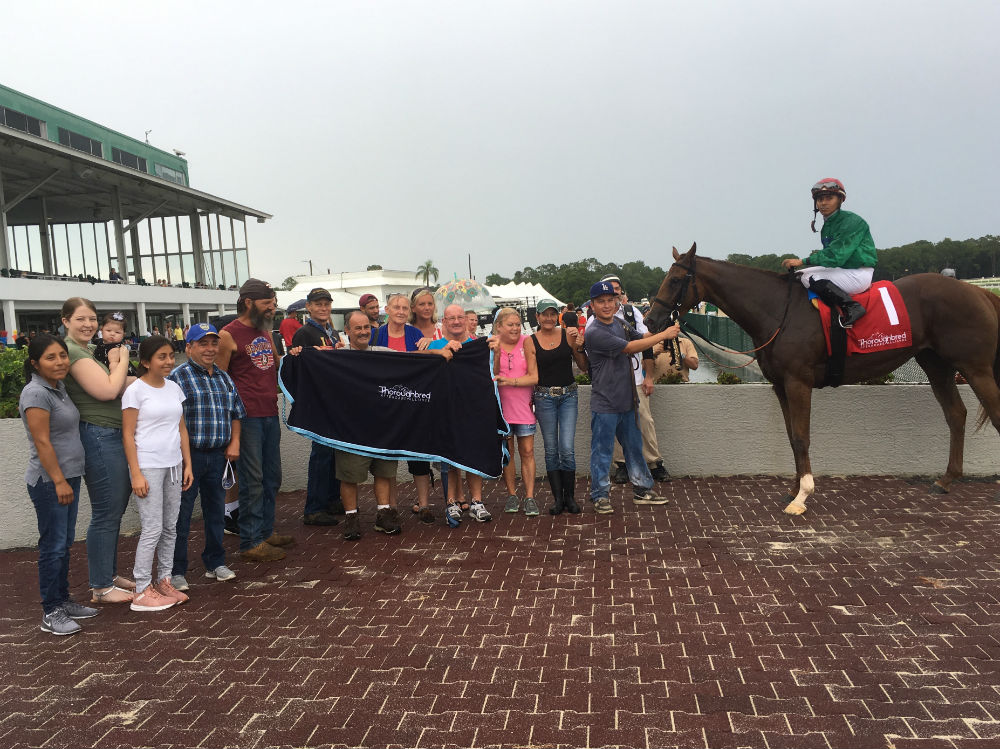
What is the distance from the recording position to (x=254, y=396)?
5840 millimetres

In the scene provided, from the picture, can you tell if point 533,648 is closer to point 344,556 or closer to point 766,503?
point 344,556

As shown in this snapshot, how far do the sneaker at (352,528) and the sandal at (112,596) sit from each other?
1754mm

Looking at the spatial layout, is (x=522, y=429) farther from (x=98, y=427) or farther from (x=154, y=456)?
(x=98, y=427)

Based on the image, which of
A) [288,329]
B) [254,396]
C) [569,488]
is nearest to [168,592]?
[254,396]

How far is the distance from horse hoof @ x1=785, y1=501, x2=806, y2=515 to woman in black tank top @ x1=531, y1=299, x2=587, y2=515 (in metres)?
1.85

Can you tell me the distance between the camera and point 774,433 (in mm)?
8062

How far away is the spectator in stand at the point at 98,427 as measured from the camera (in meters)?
4.86

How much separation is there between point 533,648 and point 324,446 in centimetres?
368

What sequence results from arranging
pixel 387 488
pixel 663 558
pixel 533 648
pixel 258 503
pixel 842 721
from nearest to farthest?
1. pixel 842 721
2. pixel 533 648
3. pixel 663 558
4. pixel 258 503
5. pixel 387 488

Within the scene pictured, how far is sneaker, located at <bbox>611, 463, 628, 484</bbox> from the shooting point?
810cm

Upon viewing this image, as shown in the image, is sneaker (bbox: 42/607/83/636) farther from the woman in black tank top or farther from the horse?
the horse

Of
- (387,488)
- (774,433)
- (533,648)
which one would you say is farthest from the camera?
(774,433)

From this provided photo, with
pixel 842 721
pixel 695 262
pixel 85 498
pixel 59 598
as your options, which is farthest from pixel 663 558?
pixel 85 498

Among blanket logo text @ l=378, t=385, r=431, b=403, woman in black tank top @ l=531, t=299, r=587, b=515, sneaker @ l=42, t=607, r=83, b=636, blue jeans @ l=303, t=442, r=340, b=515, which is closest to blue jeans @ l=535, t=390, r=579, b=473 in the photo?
woman in black tank top @ l=531, t=299, r=587, b=515
